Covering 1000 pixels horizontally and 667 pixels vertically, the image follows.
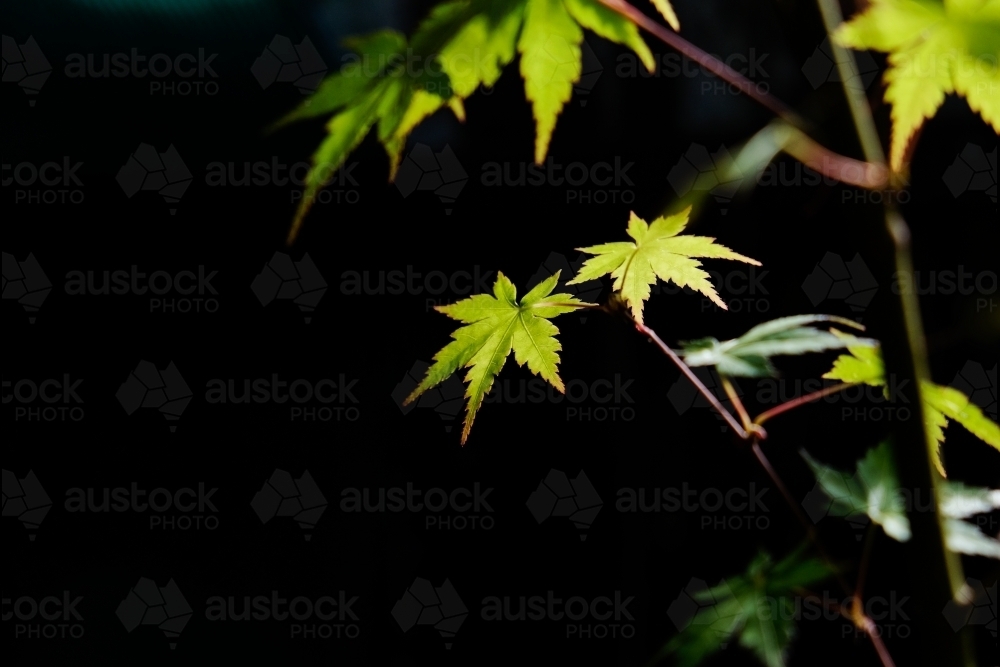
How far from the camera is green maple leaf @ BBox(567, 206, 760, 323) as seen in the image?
0.66m

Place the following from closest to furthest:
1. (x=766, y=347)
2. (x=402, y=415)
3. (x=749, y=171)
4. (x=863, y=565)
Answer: (x=749, y=171) < (x=863, y=565) < (x=766, y=347) < (x=402, y=415)

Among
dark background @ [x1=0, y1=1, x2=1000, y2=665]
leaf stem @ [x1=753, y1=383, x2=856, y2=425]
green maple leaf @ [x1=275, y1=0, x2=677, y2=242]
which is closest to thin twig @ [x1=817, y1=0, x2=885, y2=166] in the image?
green maple leaf @ [x1=275, y1=0, x2=677, y2=242]

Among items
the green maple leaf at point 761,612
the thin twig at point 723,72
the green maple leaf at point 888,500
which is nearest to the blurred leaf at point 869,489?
the green maple leaf at point 888,500

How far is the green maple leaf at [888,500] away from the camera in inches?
22.5

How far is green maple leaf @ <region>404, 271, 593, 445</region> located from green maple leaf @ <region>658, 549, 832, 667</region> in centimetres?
26

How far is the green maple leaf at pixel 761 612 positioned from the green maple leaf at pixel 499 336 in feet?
0.84

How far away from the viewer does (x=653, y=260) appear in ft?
2.27

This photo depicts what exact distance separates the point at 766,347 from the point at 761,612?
24cm

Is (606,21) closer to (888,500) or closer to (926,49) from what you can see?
(926,49)

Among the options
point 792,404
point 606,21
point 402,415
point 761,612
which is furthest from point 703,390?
point 402,415

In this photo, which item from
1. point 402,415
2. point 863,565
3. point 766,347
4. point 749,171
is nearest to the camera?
point 749,171

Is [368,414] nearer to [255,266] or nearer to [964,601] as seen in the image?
[255,266]

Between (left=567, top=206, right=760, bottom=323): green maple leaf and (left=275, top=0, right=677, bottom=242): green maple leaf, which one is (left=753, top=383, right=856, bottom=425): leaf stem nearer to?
(left=567, top=206, right=760, bottom=323): green maple leaf

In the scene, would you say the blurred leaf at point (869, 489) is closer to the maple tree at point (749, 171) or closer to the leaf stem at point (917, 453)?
the maple tree at point (749, 171)
